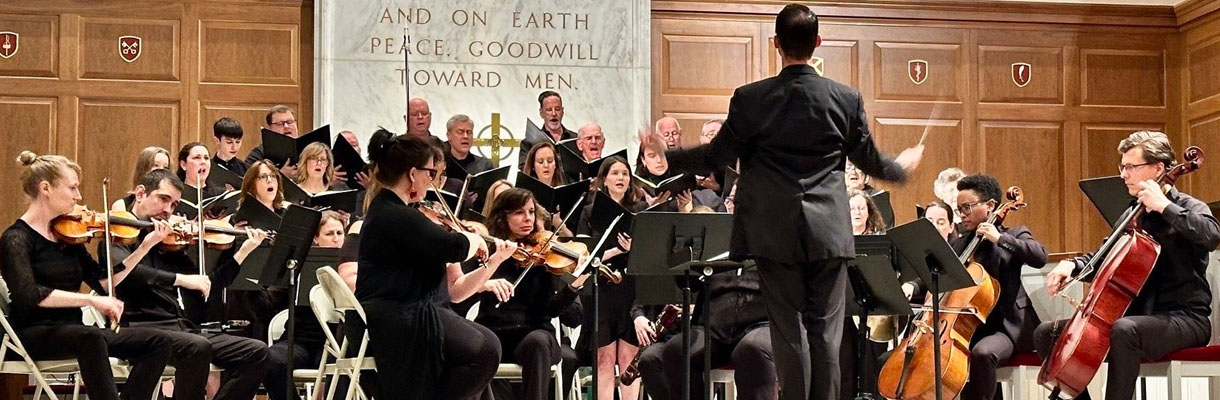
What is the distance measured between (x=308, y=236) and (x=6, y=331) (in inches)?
47.4

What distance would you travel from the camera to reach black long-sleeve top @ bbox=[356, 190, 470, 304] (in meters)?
4.27

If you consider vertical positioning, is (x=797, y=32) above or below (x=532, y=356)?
above

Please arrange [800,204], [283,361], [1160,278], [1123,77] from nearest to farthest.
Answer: [800,204] < [1160,278] < [283,361] < [1123,77]

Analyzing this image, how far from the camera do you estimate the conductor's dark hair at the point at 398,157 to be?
14.4ft

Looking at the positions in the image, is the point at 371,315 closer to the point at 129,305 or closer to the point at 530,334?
the point at 530,334

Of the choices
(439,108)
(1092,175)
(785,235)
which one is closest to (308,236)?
(785,235)

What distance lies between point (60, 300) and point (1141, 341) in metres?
3.83

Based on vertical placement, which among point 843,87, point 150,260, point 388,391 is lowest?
point 388,391

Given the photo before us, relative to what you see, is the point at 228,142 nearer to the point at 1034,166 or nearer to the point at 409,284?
the point at 409,284

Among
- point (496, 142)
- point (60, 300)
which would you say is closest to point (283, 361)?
point (60, 300)

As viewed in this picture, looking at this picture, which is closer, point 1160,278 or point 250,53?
point 1160,278

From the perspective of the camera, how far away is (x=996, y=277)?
18.8ft

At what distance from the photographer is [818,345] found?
3.98 m

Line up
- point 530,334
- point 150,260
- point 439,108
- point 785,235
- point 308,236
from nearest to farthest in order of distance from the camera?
point 785,235
point 308,236
point 530,334
point 150,260
point 439,108
